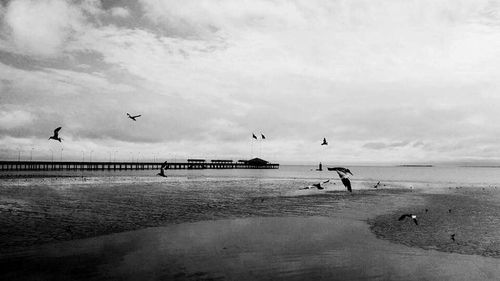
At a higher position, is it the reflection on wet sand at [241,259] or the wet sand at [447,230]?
the reflection on wet sand at [241,259]

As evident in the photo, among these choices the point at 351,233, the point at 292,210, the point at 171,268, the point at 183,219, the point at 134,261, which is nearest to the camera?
the point at 171,268

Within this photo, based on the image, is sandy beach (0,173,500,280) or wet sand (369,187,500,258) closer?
sandy beach (0,173,500,280)

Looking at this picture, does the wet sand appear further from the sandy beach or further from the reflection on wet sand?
Answer: the reflection on wet sand

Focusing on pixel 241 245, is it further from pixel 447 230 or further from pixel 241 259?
pixel 447 230

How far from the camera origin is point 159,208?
76.4 feet

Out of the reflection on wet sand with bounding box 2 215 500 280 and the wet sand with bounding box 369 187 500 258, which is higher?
the reflection on wet sand with bounding box 2 215 500 280

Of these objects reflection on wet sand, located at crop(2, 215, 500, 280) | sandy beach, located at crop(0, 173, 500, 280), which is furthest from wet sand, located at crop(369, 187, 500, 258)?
reflection on wet sand, located at crop(2, 215, 500, 280)

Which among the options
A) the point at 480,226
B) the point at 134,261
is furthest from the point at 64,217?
the point at 480,226

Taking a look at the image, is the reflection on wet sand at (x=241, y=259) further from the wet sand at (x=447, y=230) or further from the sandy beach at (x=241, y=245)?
the wet sand at (x=447, y=230)

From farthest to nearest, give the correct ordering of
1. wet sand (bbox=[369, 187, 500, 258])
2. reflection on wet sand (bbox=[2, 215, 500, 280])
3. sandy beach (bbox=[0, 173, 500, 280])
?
wet sand (bbox=[369, 187, 500, 258]), sandy beach (bbox=[0, 173, 500, 280]), reflection on wet sand (bbox=[2, 215, 500, 280])

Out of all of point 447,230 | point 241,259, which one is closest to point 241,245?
point 241,259

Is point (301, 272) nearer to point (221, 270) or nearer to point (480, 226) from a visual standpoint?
point (221, 270)

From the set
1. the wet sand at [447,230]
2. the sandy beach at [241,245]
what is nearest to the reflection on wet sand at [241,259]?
the sandy beach at [241,245]

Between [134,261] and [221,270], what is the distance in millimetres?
2685
